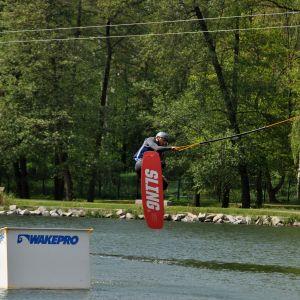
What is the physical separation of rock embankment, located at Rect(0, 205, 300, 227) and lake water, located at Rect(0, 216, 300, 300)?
1.07 metres

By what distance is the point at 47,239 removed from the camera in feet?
63.2

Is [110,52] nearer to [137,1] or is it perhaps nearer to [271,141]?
[137,1]

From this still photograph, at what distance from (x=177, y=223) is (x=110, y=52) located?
46.1ft

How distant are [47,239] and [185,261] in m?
8.20

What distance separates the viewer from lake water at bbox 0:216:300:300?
20.3m

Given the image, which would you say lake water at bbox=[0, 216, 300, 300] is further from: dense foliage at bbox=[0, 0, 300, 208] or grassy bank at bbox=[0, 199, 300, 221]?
dense foliage at bbox=[0, 0, 300, 208]

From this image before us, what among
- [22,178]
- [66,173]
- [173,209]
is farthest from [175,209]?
[22,178]

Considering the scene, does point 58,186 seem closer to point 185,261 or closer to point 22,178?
point 22,178

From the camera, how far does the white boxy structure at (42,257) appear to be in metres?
19.2

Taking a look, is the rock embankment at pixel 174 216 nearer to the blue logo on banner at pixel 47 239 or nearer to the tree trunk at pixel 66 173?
the tree trunk at pixel 66 173

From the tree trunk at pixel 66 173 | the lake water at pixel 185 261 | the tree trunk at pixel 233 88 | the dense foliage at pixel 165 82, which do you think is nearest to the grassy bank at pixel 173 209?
the lake water at pixel 185 261

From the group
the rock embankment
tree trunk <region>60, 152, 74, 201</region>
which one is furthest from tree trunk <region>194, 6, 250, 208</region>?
tree trunk <region>60, 152, 74, 201</region>

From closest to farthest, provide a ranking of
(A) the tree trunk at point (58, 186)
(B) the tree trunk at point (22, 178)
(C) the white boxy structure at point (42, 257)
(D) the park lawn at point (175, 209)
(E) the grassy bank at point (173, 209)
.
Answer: (C) the white boxy structure at point (42, 257) → (E) the grassy bank at point (173, 209) → (D) the park lawn at point (175, 209) → (A) the tree trunk at point (58, 186) → (B) the tree trunk at point (22, 178)

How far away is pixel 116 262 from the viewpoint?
2580 centimetres
